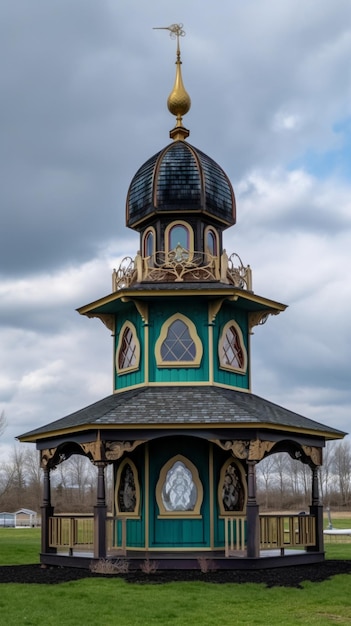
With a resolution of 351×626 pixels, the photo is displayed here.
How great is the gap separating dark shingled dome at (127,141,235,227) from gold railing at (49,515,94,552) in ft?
27.9

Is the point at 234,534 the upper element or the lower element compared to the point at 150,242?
lower

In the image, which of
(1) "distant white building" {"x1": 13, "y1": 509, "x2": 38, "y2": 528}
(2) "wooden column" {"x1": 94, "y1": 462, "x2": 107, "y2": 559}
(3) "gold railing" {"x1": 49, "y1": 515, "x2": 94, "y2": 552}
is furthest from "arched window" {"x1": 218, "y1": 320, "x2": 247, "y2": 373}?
(1) "distant white building" {"x1": 13, "y1": 509, "x2": 38, "y2": 528}

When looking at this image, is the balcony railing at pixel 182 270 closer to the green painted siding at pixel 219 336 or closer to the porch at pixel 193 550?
the green painted siding at pixel 219 336

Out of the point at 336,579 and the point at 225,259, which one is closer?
the point at 336,579

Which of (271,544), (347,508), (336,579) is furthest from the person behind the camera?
(347,508)

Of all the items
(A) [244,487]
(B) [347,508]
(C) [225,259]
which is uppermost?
(C) [225,259]

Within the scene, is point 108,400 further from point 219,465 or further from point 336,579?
point 336,579

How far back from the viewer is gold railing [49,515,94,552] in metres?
21.1

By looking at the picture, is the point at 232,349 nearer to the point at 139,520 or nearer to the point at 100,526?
the point at 139,520

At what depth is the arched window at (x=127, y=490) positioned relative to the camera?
21656 millimetres

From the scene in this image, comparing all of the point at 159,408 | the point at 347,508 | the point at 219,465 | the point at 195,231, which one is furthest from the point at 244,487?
the point at 347,508

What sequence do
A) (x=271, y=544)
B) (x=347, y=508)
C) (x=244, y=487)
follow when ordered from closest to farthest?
(x=271, y=544)
(x=244, y=487)
(x=347, y=508)

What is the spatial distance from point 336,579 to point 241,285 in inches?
333

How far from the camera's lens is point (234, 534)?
71.2ft
